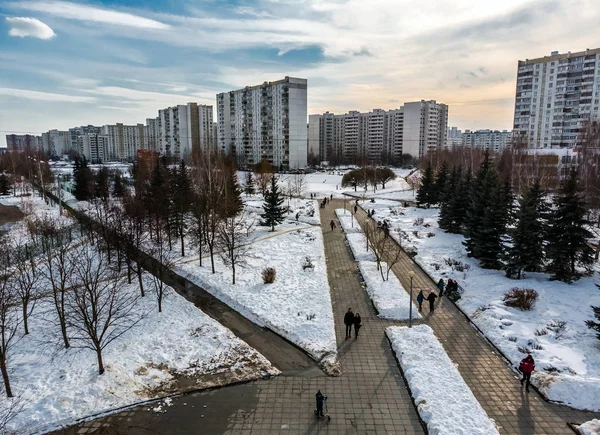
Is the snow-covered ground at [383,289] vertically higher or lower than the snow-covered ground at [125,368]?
higher

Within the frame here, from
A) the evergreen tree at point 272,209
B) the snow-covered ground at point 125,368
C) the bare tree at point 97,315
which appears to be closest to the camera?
the snow-covered ground at point 125,368

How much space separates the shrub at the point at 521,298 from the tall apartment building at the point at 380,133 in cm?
9811

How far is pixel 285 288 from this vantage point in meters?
20.8

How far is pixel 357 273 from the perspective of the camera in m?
23.6

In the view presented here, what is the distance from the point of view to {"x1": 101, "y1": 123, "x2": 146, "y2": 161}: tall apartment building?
162 m

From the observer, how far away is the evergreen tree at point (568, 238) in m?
20.1

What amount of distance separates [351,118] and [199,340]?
132081 mm

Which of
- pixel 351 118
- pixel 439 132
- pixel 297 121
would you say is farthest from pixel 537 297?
pixel 351 118

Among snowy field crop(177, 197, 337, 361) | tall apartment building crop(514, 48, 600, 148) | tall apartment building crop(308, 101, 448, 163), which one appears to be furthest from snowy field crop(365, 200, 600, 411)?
tall apartment building crop(308, 101, 448, 163)

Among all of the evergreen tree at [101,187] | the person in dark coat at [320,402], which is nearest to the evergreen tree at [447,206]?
the person in dark coat at [320,402]

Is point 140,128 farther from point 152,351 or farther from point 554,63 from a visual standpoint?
point 152,351

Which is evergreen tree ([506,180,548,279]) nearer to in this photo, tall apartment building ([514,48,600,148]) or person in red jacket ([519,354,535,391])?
person in red jacket ([519,354,535,391])

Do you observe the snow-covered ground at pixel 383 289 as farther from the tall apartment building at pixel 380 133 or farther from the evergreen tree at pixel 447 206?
the tall apartment building at pixel 380 133

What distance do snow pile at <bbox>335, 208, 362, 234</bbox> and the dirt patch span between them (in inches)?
1411
